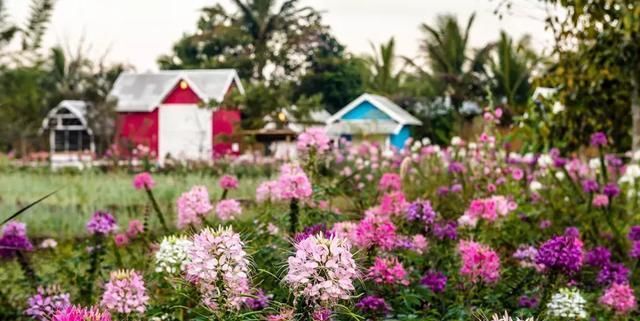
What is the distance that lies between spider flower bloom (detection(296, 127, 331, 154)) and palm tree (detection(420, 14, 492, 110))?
11893mm

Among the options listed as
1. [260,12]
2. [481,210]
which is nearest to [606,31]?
[481,210]

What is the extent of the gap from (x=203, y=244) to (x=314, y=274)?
21 cm

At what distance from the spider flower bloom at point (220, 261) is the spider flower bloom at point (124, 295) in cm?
51

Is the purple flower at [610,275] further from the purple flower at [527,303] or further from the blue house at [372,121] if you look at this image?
the blue house at [372,121]

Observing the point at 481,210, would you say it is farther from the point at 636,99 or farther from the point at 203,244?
the point at 636,99

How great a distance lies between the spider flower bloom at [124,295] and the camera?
5.88 ft

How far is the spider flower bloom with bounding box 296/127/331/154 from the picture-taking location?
121 inches

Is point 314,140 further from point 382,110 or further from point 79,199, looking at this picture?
point 382,110

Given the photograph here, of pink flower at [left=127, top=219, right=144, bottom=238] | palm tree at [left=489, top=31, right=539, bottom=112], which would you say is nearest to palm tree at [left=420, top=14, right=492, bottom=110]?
palm tree at [left=489, top=31, right=539, bottom=112]

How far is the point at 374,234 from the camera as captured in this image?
2.21 m

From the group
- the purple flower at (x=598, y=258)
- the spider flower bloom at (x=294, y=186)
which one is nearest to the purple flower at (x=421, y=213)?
the spider flower bloom at (x=294, y=186)

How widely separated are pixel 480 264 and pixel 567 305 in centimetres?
23

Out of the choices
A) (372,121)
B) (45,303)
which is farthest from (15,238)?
(372,121)

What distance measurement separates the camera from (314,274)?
1195 millimetres
